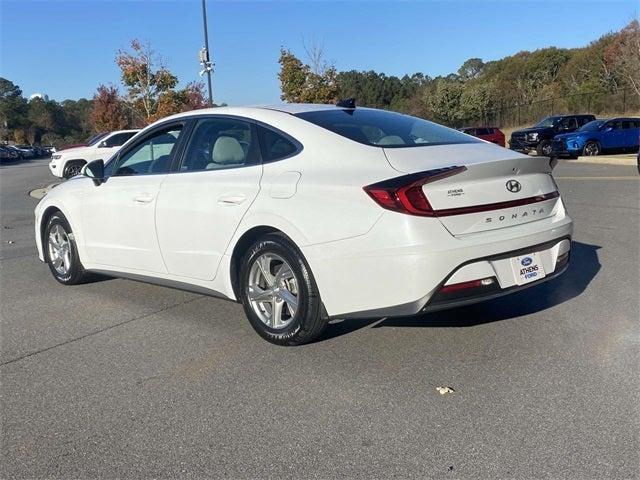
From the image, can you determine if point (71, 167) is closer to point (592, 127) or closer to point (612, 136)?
point (592, 127)

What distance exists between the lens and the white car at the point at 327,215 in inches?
143

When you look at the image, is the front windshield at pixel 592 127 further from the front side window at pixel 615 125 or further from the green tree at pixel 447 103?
the green tree at pixel 447 103

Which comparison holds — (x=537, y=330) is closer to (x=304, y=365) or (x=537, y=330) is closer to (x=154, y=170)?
(x=304, y=365)

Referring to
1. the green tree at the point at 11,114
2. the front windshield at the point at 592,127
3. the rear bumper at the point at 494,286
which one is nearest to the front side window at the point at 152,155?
the rear bumper at the point at 494,286

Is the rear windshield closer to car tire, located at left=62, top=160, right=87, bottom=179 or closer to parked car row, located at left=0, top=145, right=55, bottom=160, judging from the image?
car tire, located at left=62, top=160, right=87, bottom=179

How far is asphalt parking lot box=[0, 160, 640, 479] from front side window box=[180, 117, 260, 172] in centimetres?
124

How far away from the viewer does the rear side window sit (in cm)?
429

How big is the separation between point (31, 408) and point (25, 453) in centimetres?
53

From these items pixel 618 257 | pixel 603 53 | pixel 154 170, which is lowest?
pixel 618 257

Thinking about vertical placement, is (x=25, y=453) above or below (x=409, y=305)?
below

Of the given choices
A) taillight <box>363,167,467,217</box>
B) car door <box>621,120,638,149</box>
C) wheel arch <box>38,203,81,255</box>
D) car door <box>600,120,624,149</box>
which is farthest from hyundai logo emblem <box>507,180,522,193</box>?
car door <box>621,120,638,149</box>

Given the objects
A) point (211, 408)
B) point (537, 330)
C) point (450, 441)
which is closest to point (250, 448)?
point (211, 408)

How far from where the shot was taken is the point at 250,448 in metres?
2.97

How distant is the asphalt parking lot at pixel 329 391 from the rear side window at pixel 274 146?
1.32 metres
